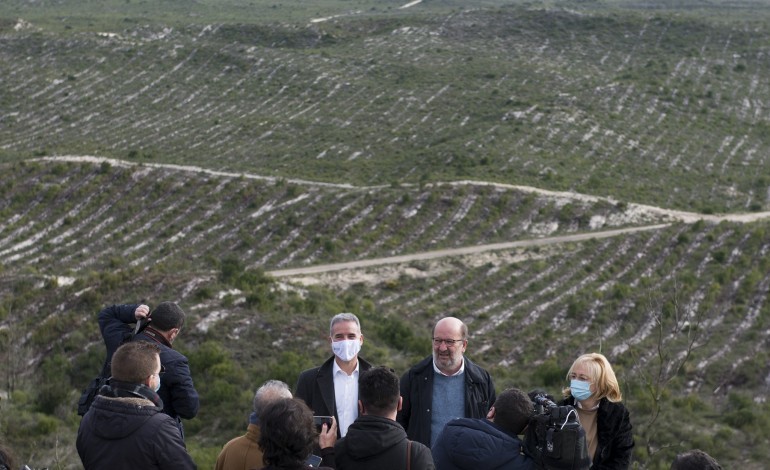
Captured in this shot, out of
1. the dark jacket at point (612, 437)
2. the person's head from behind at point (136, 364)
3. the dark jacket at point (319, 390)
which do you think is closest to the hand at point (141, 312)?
the dark jacket at point (319, 390)

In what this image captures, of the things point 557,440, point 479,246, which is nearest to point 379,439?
point 557,440

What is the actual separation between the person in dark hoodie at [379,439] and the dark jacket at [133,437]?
3.62ft

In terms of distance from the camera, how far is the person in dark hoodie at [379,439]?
20.6 ft

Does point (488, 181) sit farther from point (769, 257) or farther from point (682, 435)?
point (682, 435)

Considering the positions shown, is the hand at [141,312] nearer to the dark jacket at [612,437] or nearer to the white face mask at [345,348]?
the white face mask at [345,348]

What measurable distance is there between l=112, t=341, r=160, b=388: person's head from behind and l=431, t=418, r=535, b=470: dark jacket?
80.2 inches

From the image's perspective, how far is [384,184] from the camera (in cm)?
4091

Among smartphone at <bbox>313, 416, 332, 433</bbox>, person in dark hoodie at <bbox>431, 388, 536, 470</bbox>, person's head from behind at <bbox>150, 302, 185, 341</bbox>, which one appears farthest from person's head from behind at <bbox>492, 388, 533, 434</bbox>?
person's head from behind at <bbox>150, 302, 185, 341</bbox>

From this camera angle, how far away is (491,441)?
6.49m

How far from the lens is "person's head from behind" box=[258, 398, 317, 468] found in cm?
568

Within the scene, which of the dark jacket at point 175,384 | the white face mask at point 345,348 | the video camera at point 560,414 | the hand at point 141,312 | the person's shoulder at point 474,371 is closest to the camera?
the video camera at point 560,414

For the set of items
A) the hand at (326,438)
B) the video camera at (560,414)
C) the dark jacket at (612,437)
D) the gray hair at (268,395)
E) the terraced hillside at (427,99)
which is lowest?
the terraced hillside at (427,99)

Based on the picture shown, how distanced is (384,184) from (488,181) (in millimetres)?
4542

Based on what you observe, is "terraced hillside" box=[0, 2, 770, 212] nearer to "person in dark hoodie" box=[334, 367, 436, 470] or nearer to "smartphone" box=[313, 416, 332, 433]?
"smartphone" box=[313, 416, 332, 433]
